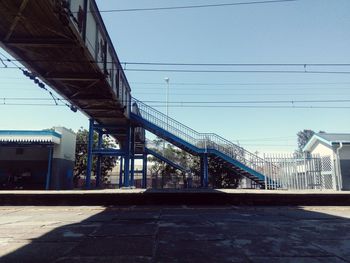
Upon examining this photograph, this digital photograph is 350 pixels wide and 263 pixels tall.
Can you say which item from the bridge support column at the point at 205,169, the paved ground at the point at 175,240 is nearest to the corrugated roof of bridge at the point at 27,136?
the bridge support column at the point at 205,169

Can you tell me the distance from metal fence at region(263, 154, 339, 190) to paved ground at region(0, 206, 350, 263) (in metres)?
10.1

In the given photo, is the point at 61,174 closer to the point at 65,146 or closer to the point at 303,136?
the point at 65,146

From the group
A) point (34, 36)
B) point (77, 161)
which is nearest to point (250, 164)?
point (34, 36)

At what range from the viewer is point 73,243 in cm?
542

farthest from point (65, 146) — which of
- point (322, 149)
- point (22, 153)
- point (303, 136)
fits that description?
point (303, 136)

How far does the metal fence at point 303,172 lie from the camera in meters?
17.9

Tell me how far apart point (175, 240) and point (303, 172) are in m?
14.7

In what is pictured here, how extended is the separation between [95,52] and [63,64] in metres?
1.22

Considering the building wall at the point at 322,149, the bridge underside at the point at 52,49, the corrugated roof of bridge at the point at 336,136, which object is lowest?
the building wall at the point at 322,149

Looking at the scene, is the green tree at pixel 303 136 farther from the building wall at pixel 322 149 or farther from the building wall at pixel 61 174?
the building wall at pixel 61 174

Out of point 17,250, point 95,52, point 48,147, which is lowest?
point 17,250

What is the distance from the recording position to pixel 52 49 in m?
9.46

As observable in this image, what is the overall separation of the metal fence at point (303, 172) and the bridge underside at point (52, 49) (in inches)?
428

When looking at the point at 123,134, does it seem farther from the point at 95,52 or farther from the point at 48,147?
the point at 95,52
